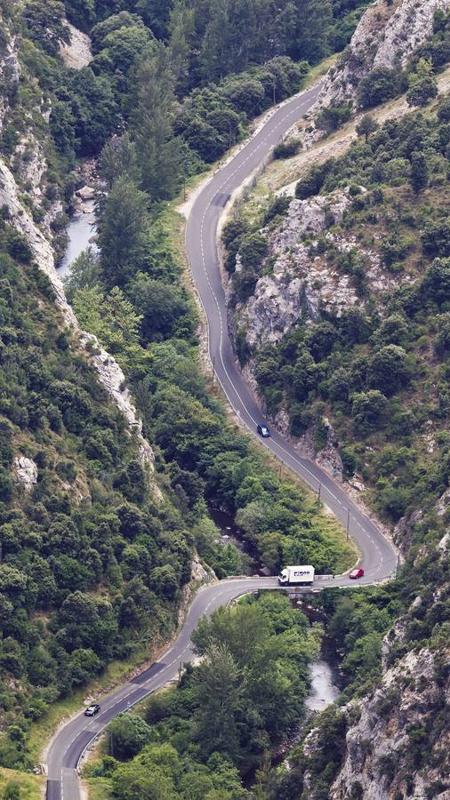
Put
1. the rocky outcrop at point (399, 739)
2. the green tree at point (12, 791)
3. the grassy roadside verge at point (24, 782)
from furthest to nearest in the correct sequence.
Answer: the grassy roadside verge at point (24, 782) → the green tree at point (12, 791) → the rocky outcrop at point (399, 739)

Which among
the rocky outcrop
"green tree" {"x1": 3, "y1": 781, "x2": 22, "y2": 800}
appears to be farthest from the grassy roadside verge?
the rocky outcrop

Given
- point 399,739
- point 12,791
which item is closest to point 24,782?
point 12,791

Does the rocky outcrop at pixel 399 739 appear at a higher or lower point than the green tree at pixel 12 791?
lower

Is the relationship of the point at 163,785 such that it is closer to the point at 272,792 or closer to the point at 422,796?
the point at 272,792

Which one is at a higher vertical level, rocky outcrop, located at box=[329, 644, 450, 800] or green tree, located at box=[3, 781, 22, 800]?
green tree, located at box=[3, 781, 22, 800]

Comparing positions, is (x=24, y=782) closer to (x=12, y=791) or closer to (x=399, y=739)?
(x=12, y=791)

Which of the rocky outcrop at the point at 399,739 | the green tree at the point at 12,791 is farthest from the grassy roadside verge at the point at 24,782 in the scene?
the rocky outcrop at the point at 399,739

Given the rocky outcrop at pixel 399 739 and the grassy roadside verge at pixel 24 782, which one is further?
the grassy roadside verge at pixel 24 782

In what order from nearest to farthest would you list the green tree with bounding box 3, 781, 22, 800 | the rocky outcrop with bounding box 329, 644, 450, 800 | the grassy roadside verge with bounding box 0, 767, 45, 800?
1. the rocky outcrop with bounding box 329, 644, 450, 800
2. the green tree with bounding box 3, 781, 22, 800
3. the grassy roadside verge with bounding box 0, 767, 45, 800

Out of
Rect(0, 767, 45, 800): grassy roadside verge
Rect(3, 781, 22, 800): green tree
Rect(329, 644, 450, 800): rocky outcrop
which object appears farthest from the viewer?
Rect(0, 767, 45, 800): grassy roadside verge

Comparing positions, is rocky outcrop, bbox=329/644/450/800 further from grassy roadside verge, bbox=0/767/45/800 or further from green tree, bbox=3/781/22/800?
green tree, bbox=3/781/22/800

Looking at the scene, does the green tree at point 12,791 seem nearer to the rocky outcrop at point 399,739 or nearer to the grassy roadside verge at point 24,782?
the grassy roadside verge at point 24,782
